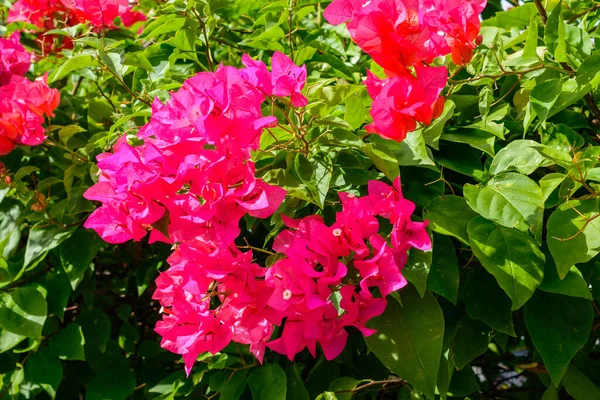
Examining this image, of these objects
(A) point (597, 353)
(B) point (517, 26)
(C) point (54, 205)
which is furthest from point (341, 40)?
(A) point (597, 353)

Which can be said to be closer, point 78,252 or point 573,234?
point 573,234

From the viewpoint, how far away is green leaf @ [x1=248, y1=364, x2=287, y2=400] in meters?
1.03

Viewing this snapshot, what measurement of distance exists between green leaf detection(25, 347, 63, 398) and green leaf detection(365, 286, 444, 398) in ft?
2.04

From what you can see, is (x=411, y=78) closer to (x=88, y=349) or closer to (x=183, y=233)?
(x=183, y=233)

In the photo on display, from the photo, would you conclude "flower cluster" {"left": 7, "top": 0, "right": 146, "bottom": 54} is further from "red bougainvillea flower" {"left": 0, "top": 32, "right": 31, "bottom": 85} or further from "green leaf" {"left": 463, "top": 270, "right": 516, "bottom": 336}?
"green leaf" {"left": 463, "top": 270, "right": 516, "bottom": 336}

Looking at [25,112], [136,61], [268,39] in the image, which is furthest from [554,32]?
[25,112]

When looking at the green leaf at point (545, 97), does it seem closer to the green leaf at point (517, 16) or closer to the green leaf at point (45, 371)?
the green leaf at point (517, 16)

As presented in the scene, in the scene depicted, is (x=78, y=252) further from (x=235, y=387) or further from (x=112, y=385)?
(x=235, y=387)

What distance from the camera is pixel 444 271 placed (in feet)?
2.93

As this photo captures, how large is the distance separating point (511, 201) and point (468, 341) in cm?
22

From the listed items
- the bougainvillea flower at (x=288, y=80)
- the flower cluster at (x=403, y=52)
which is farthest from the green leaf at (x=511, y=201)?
the bougainvillea flower at (x=288, y=80)

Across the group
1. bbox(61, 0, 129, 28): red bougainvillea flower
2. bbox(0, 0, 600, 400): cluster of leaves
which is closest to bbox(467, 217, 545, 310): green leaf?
bbox(0, 0, 600, 400): cluster of leaves

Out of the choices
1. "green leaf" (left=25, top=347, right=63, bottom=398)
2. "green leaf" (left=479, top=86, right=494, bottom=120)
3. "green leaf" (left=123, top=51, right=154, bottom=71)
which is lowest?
"green leaf" (left=25, top=347, right=63, bottom=398)

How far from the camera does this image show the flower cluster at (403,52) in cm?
81
